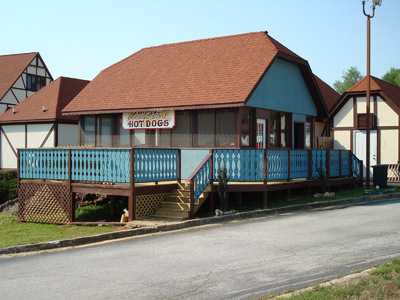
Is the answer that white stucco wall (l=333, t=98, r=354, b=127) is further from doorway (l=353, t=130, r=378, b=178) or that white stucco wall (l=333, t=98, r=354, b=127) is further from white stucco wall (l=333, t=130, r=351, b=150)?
doorway (l=353, t=130, r=378, b=178)

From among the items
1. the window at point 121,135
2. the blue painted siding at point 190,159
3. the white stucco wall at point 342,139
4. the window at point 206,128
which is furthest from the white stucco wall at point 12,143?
the white stucco wall at point 342,139

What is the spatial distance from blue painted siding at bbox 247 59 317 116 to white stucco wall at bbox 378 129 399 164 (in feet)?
17.0

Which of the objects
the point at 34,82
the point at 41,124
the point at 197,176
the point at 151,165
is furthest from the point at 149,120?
the point at 34,82

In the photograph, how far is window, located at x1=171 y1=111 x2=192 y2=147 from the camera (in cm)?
2103

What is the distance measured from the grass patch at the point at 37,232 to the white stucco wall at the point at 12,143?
1678cm

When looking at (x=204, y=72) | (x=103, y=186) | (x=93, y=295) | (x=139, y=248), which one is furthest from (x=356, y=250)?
(x=204, y=72)

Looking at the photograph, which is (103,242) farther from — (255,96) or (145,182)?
(255,96)

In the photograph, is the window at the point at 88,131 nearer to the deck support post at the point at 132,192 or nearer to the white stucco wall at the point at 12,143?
the deck support post at the point at 132,192

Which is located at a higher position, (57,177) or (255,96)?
(255,96)

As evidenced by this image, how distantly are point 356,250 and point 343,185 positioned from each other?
13.8 meters

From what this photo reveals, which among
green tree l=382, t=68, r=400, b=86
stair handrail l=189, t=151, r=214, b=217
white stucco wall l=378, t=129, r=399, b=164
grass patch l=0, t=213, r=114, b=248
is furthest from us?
green tree l=382, t=68, r=400, b=86

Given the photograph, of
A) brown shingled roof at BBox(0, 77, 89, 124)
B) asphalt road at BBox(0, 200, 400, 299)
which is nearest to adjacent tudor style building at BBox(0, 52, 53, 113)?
brown shingled roof at BBox(0, 77, 89, 124)

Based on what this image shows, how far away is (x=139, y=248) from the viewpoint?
11.0 meters

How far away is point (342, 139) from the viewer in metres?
29.8
